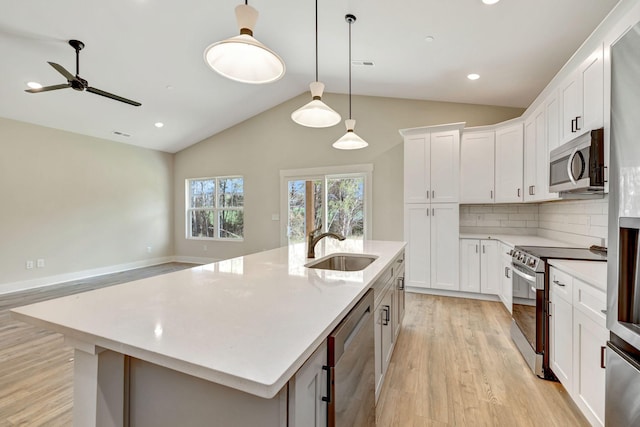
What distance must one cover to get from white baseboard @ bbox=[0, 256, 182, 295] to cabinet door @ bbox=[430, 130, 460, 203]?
20.3ft

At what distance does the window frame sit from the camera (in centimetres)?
513

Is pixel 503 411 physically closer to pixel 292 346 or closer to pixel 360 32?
pixel 292 346

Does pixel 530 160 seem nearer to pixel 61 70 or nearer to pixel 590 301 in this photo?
pixel 590 301

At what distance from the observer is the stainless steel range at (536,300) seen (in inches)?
81.0

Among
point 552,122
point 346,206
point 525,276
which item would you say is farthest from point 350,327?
point 346,206

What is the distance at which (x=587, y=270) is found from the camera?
5.51ft

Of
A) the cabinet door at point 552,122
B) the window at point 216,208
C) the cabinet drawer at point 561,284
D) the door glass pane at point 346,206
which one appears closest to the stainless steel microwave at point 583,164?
the cabinet door at point 552,122

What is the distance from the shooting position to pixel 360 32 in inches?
122

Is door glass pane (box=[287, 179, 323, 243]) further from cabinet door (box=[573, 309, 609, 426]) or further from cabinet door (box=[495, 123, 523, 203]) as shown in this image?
cabinet door (box=[573, 309, 609, 426])

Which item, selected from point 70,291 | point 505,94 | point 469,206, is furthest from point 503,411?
point 70,291

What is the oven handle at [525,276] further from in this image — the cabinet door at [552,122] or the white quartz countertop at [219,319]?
the white quartz countertop at [219,319]

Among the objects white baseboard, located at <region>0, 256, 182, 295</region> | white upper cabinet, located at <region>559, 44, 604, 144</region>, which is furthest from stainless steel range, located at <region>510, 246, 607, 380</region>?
white baseboard, located at <region>0, 256, 182, 295</region>

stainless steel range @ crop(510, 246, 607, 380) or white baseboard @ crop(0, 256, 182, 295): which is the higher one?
stainless steel range @ crop(510, 246, 607, 380)

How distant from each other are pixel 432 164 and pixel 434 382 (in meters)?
2.96
